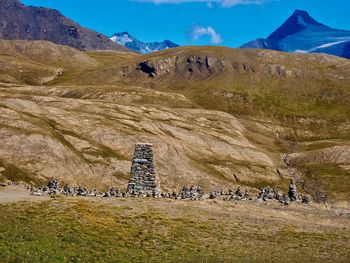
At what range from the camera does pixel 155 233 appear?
132 feet

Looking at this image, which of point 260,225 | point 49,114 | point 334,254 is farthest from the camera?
point 49,114

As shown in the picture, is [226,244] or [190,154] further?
[190,154]

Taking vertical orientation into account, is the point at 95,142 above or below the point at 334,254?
above

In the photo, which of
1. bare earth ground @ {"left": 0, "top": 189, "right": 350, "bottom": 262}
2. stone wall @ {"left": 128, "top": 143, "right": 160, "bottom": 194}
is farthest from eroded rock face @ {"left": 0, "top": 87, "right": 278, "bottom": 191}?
bare earth ground @ {"left": 0, "top": 189, "right": 350, "bottom": 262}

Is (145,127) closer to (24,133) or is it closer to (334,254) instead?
(24,133)

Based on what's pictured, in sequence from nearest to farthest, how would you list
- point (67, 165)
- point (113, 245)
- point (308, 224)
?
point (113, 245) < point (308, 224) < point (67, 165)

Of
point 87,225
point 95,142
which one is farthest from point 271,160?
point 87,225

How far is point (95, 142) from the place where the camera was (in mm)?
153000

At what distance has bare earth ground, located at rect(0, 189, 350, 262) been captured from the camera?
3409 cm

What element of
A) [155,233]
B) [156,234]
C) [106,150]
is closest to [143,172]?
[155,233]

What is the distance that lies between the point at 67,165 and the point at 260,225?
9019cm

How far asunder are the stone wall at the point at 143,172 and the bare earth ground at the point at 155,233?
168 inches

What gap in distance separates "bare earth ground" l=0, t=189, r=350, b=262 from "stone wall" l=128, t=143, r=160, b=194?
14.0ft

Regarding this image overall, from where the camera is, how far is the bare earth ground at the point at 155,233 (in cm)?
3409
